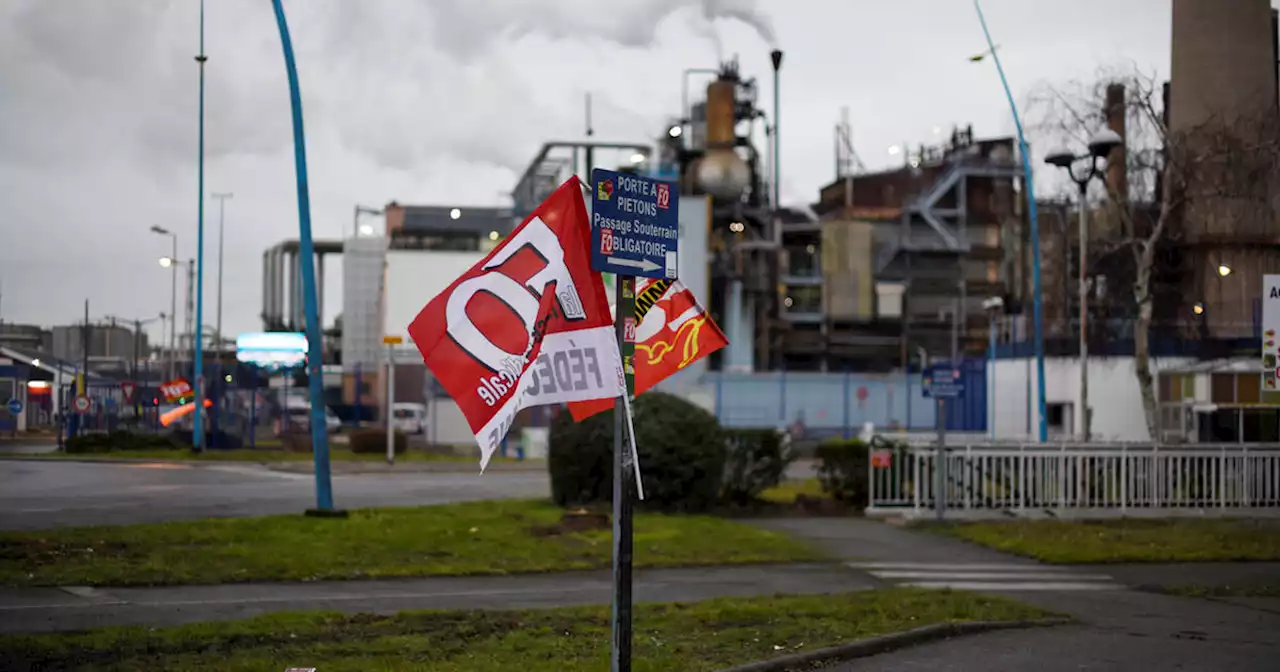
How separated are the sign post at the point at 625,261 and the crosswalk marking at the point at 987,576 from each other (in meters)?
8.27

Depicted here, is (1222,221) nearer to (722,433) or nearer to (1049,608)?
(722,433)

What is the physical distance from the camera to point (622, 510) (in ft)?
25.7

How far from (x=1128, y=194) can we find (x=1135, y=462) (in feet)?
25.8

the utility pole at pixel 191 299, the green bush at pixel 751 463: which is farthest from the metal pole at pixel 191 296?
the green bush at pixel 751 463

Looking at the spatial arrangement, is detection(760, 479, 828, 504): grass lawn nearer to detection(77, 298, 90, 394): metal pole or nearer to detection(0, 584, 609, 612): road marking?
detection(0, 584, 609, 612): road marking

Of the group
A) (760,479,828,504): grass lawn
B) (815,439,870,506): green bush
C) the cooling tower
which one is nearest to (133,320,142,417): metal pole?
(760,479,828,504): grass lawn

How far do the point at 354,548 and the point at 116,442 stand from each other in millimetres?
14186

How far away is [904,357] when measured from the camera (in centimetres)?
8312

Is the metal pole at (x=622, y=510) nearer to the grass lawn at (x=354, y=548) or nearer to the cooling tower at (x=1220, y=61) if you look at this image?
the grass lawn at (x=354, y=548)

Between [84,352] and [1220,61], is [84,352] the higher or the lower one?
the lower one

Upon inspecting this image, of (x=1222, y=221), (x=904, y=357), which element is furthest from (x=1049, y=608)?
(x=904, y=357)

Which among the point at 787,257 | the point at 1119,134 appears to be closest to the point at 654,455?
the point at 1119,134

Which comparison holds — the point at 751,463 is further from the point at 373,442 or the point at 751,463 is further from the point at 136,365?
the point at 373,442

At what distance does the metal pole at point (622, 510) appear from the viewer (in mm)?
7848
